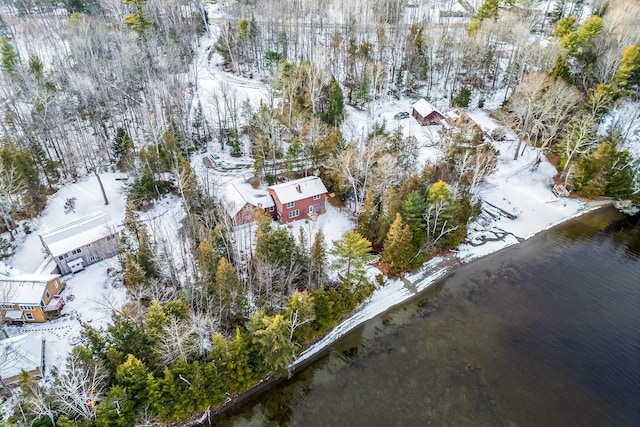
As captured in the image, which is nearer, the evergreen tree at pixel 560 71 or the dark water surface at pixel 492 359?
the dark water surface at pixel 492 359

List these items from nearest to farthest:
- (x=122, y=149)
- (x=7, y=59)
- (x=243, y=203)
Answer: (x=243, y=203) → (x=122, y=149) → (x=7, y=59)

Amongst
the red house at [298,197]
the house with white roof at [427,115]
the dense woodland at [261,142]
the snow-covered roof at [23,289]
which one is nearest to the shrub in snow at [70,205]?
the dense woodland at [261,142]

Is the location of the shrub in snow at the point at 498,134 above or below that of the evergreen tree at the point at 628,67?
below

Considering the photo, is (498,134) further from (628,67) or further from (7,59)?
(7,59)

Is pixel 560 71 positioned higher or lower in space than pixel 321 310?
higher

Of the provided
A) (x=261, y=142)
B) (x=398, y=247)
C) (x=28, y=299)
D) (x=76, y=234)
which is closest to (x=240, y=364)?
(x=398, y=247)

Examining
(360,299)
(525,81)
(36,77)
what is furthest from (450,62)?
(36,77)

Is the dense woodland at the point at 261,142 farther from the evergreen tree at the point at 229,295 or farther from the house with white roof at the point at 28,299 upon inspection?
the house with white roof at the point at 28,299
